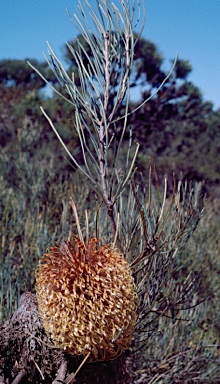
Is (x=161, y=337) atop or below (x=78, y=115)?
below

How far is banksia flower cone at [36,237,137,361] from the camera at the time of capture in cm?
91

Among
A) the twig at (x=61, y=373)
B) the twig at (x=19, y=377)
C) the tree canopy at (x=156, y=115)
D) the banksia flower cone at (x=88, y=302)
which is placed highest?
the tree canopy at (x=156, y=115)

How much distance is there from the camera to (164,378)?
74.7 inches

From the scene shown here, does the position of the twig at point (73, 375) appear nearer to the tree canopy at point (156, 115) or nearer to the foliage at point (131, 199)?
the foliage at point (131, 199)

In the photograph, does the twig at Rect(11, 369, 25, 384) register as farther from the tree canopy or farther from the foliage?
the tree canopy

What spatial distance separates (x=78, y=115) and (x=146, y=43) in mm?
9073

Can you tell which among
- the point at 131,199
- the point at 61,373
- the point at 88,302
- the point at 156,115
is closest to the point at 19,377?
the point at 61,373

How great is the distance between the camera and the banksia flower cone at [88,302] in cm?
91

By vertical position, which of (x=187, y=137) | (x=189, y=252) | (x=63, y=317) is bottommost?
(x=189, y=252)

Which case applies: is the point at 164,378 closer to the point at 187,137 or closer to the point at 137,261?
the point at 137,261

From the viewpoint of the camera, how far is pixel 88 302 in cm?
92

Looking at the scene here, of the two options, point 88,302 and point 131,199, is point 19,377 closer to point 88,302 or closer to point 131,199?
point 88,302

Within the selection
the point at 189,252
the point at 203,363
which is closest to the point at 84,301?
the point at 203,363

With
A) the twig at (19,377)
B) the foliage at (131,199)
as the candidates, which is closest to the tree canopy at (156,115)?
the foliage at (131,199)
